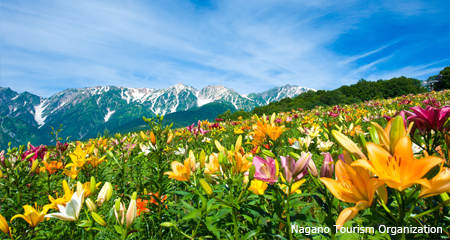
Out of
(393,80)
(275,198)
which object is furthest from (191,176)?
(393,80)

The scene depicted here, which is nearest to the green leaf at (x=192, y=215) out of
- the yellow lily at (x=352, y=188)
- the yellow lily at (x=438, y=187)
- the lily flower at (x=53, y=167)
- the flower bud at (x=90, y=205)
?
the flower bud at (x=90, y=205)

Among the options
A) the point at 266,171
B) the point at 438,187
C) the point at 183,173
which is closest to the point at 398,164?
the point at 438,187

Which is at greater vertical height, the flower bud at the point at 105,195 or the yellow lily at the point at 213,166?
the yellow lily at the point at 213,166

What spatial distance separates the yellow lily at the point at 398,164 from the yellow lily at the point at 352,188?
4cm

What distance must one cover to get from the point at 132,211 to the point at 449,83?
71.8 meters

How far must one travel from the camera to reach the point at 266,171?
Answer: 963 millimetres

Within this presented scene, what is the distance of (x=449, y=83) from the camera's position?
45938mm

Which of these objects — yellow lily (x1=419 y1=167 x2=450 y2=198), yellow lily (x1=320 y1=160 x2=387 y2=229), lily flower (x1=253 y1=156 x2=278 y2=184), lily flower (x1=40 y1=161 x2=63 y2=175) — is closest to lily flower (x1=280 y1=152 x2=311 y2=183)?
lily flower (x1=253 y1=156 x2=278 y2=184)

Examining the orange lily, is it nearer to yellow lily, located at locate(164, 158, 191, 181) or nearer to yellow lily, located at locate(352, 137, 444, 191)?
yellow lily, located at locate(164, 158, 191, 181)

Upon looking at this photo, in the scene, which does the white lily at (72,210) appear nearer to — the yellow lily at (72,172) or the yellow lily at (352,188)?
the yellow lily at (72,172)

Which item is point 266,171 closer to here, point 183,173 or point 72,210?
point 183,173

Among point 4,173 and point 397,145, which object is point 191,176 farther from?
point 4,173

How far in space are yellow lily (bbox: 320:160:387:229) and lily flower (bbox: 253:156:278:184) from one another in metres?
0.27

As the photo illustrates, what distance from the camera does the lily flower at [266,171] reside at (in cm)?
91
